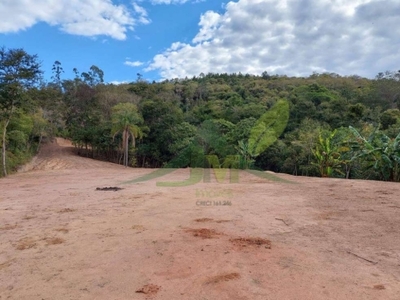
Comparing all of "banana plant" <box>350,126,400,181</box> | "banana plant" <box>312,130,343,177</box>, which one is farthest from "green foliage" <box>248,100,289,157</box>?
"banana plant" <box>350,126,400,181</box>

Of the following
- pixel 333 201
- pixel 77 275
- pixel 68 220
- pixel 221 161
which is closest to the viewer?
pixel 77 275

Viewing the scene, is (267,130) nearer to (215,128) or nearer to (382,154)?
(215,128)

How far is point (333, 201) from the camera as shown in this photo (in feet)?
24.3

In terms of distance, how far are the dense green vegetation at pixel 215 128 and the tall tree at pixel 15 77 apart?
7 cm

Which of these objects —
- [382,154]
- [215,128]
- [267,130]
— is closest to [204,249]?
[382,154]

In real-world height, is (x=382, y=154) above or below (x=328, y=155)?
above

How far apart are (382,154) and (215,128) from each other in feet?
55.4

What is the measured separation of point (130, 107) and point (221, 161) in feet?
30.5

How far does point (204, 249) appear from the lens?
4.11 m

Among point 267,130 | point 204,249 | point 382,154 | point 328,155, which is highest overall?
point 267,130

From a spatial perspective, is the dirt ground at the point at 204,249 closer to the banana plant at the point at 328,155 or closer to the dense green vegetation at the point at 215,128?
the banana plant at the point at 328,155

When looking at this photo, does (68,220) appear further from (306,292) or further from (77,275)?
(306,292)

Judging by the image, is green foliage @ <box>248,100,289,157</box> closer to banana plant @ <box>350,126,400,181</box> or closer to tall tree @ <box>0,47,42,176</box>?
banana plant @ <box>350,126,400,181</box>

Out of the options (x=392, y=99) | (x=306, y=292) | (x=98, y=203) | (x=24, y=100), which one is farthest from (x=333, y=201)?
(x=392, y=99)
